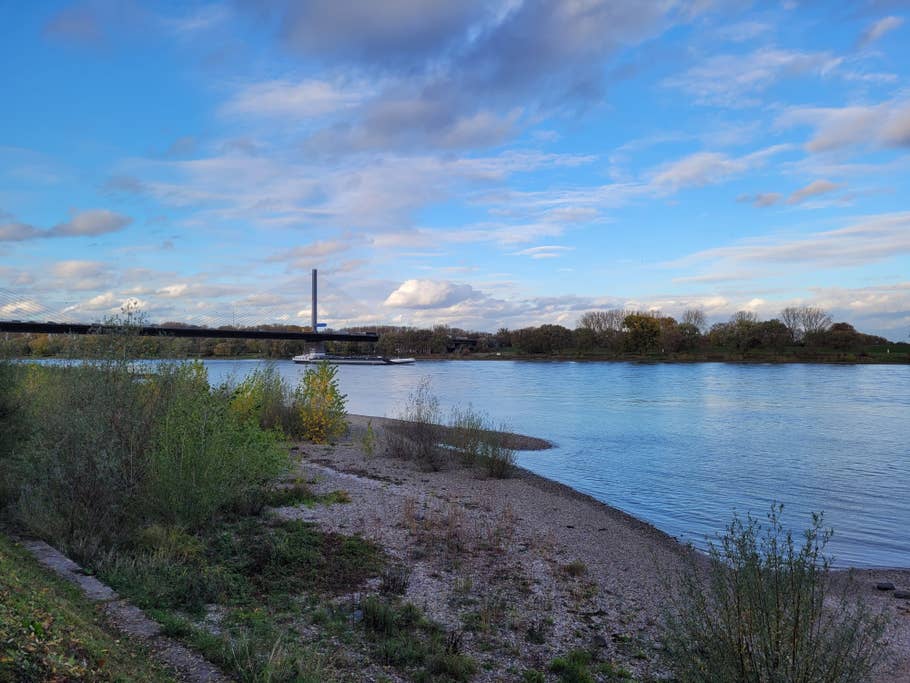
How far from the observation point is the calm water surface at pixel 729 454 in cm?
1493

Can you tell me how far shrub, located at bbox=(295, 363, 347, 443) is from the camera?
2138 cm

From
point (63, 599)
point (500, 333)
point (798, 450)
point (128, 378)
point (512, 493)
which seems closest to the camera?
point (63, 599)

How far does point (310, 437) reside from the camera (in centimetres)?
2130

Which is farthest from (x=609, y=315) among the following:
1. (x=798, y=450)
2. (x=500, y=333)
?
(x=798, y=450)

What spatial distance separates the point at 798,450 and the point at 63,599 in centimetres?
2566

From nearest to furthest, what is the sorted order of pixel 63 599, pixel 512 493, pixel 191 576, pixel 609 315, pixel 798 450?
pixel 63 599 → pixel 191 576 → pixel 512 493 → pixel 798 450 → pixel 609 315

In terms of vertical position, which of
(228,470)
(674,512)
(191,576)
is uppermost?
(228,470)

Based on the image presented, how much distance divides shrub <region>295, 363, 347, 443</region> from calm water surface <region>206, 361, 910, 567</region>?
11.5 ft

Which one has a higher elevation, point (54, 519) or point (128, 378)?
point (128, 378)

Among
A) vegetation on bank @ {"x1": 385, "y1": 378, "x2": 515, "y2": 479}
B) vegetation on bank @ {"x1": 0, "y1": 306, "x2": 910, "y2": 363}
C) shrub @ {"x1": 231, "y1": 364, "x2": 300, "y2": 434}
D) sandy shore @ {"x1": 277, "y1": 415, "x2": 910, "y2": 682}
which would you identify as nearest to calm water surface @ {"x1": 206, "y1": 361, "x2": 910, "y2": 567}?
sandy shore @ {"x1": 277, "y1": 415, "x2": 910, "y2": 682}

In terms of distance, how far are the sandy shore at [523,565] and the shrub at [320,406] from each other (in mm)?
5188

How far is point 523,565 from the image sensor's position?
9.30m

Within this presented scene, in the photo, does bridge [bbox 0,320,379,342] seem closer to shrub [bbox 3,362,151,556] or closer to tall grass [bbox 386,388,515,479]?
shrub [bbox 3,362,151,556]

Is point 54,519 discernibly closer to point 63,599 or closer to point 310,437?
point 63,599
